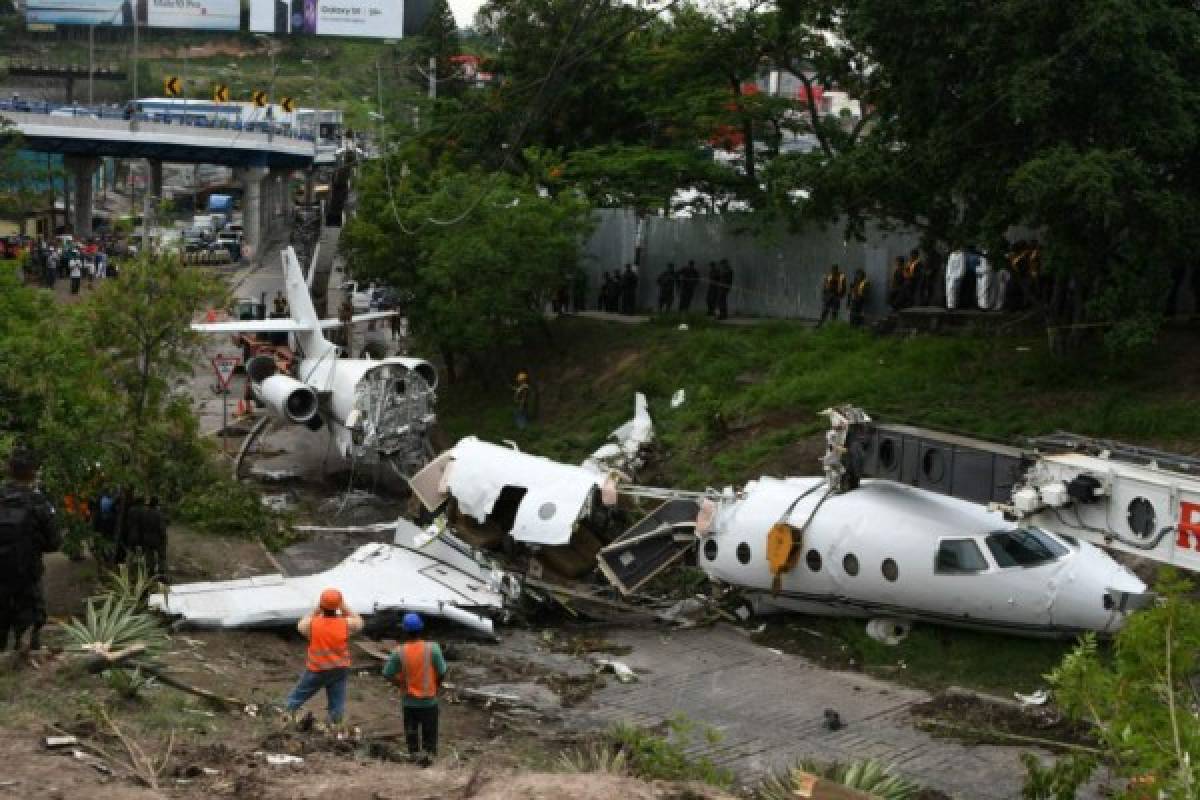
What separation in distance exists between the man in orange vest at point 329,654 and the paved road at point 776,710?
14.9ft

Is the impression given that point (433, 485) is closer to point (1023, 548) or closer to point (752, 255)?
point (1023, 548)

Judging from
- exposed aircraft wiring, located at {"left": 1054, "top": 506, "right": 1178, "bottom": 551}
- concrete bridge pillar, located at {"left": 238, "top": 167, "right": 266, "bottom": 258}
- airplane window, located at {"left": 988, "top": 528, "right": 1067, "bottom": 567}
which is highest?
concrete bridge pillar, located at {"left": 238, "top": 167, "right": 266, "bottom": 258}

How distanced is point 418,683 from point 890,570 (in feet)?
29.2

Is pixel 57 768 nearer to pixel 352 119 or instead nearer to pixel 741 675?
pixel 741 675

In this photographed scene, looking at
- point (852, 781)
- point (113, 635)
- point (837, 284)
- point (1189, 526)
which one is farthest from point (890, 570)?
point (837, 284)

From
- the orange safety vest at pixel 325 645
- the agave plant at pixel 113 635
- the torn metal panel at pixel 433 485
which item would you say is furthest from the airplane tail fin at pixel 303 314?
the orange safety vest at pixel 325 645

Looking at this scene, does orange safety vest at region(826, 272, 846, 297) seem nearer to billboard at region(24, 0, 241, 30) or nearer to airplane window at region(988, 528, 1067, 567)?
airplane window at region(988, 528, 1067, 567)

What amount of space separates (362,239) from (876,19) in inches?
711

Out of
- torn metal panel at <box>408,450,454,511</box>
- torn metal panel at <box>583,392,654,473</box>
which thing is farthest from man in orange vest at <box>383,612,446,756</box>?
torn metal panel at <box>583,392,654,473</box>

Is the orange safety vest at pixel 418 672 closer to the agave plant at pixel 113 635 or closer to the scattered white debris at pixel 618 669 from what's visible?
the agave plant at pixel 113 635

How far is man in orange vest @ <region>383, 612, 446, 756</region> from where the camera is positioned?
1512 cm

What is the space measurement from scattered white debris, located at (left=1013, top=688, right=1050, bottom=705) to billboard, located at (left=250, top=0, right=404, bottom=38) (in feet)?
368

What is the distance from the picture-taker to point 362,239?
43.1m

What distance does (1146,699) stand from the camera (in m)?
12.7
